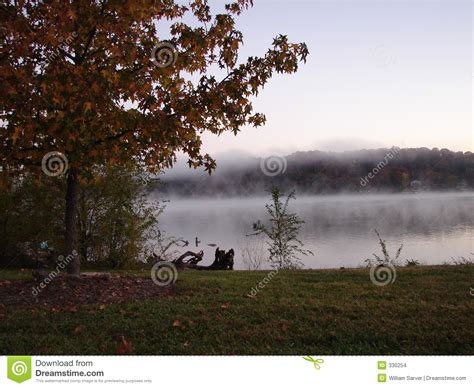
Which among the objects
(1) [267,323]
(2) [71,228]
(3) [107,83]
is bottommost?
(1) [267,323]

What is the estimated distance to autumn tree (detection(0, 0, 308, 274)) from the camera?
7.55 m

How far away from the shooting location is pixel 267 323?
7.05 metres

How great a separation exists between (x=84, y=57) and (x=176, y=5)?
8.62 feet

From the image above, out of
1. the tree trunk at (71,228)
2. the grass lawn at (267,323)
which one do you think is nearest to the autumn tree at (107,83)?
the tree trunk at (71,228)

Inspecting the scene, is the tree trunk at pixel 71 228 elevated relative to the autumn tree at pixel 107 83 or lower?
lower

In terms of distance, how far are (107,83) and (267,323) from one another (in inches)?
211

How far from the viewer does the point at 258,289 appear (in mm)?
9711

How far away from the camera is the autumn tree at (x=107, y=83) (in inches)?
297

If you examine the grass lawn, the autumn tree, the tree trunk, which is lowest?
the grass lawn

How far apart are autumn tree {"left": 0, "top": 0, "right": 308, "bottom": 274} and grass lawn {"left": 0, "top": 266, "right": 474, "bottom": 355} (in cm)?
284

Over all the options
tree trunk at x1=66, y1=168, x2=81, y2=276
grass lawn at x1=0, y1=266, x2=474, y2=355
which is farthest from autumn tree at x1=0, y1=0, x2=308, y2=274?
grass lawn at x1=0, y1=266, x2=474, y2=355

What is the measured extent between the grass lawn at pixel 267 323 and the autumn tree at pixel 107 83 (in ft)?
9.31

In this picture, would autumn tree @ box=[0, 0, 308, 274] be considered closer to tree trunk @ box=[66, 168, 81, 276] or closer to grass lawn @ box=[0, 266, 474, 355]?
tree trunk @ box=[66, 168, 81, 276]

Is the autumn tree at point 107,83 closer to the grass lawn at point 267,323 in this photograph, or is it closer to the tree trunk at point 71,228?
the tree trunk at point 71,228
